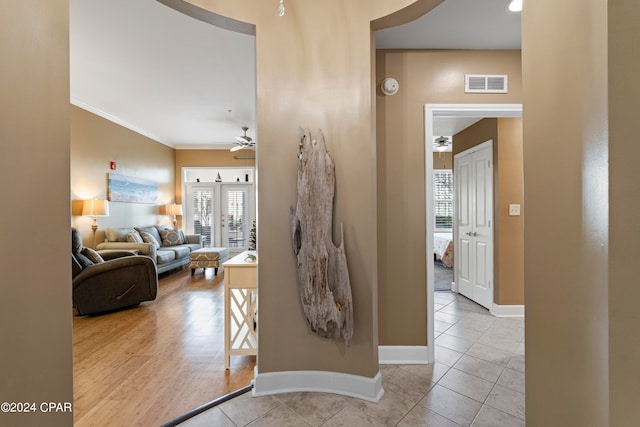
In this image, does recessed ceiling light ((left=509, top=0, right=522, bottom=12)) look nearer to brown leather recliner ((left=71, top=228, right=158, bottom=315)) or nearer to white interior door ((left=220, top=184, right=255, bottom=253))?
brown leather recliner ((left=71, top=228, right=158, bottom=315))

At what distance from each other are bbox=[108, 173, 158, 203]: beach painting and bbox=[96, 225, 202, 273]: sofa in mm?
626

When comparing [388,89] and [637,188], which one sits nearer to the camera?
[637,188]

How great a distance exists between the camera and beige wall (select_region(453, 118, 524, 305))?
3447 millimetres

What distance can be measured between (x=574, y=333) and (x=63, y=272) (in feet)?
5.57

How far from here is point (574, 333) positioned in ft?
3.06

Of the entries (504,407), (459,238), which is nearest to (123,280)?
(504,407)

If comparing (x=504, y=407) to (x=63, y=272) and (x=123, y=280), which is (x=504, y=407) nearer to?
(x=63, y=272)

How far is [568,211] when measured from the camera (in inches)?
37.6

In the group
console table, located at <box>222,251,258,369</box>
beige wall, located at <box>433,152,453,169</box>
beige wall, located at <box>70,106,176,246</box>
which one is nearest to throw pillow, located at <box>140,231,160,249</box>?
beige wall, located at <box>70,106,176,246</box>

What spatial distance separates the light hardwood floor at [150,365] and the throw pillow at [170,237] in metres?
2.67

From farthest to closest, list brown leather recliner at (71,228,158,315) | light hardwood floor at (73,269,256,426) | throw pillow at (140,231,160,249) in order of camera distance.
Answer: throw pillow at (140,231,160,249), brown leather recliner at (71,228,158,315), light hardwood floor at (73,269,256,426)

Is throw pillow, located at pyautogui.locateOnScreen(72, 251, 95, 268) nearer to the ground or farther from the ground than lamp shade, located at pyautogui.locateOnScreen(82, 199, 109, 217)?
nearer to the ground

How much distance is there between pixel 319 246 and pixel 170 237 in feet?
18.4

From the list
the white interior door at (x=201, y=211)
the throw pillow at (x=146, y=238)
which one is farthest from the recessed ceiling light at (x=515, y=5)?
the white interior door at (x=201, y=211)
